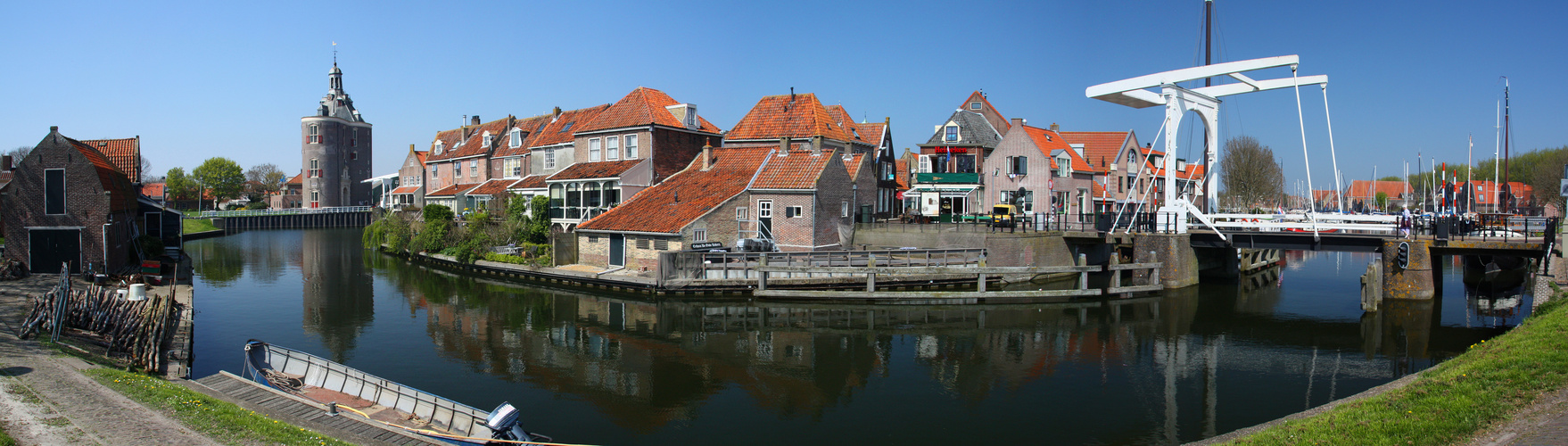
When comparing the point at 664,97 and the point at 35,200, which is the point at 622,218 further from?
the point at 35,200

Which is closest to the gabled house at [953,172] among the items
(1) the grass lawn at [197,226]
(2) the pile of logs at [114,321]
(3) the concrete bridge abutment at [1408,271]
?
(3) the concrete bridge abutment at [1408,271]

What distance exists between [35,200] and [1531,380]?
3902 centimetres

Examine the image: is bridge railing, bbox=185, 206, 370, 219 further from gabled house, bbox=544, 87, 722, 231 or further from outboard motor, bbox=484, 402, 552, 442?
outboard motor, bbox=484, 402, 552, 442

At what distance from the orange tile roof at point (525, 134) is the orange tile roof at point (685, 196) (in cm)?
1753

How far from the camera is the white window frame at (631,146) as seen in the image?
140 feet

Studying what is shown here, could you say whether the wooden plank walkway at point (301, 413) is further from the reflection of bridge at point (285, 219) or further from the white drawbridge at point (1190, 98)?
the reflection of bridge at point (285, 219)

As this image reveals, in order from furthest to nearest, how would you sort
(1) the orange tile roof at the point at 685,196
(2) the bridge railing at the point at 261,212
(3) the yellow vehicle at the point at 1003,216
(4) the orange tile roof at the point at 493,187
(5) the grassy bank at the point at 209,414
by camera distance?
(2) the bridge railing at the point at 261,212, (4) the orange tile roof at the point at 493,187, (3) the yellow vehicle at the point at 1003,216, (1) the orange tile roof at the point at 685,196, (5) the grassy bank at the point at 209,414

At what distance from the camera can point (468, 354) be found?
2044cm

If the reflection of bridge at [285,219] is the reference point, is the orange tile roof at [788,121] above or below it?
above

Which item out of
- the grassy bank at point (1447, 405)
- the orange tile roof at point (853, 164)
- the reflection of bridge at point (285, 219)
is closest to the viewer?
the grassy bank at point (1447, 405)

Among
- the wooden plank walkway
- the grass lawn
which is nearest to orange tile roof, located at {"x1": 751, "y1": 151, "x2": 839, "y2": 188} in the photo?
the wooden plank walkway

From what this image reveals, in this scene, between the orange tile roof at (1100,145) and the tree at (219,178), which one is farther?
the tree at (219,178)

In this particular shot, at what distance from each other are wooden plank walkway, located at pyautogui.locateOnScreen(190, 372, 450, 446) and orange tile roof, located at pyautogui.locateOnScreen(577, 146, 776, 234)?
17927mm

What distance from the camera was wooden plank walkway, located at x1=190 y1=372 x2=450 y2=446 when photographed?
11.4 meters
